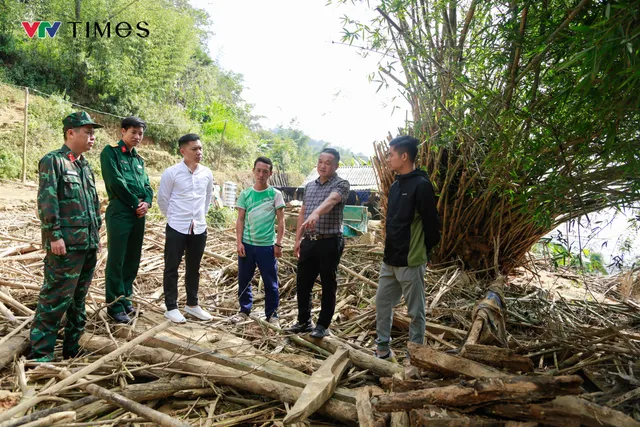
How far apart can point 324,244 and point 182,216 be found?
1.48 m

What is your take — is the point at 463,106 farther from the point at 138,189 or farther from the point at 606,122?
the point at 138,189

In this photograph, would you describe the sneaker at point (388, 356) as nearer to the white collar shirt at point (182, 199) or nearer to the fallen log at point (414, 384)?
the fallen log at point (414, 384)

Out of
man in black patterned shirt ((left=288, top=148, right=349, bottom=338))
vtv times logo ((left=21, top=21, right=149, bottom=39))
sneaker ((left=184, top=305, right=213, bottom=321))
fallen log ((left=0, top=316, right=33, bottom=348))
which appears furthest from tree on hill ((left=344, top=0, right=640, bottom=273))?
vtv times logo ((left=21, top=21, right=149, bottom=39))

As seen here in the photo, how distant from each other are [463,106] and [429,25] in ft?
4.58

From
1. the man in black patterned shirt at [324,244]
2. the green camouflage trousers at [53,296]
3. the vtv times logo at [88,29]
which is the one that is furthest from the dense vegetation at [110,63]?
the man in black patterned shirt at [324,244]

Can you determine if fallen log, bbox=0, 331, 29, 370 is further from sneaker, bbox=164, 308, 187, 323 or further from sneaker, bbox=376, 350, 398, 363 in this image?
→ sneaker, bbox=376, 350, 398, 363

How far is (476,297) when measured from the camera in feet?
14.5

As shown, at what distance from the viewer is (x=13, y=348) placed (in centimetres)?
270

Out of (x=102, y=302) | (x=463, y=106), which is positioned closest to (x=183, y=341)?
(x=102, y=302)

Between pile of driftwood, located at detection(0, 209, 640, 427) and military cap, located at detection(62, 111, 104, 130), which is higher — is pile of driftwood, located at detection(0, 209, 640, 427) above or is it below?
below

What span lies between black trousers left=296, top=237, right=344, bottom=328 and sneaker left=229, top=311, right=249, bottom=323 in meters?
0.85

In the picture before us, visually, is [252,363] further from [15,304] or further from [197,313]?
[15,304]

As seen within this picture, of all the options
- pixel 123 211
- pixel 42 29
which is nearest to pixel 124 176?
pixel 123 211

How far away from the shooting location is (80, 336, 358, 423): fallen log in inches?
86.6
